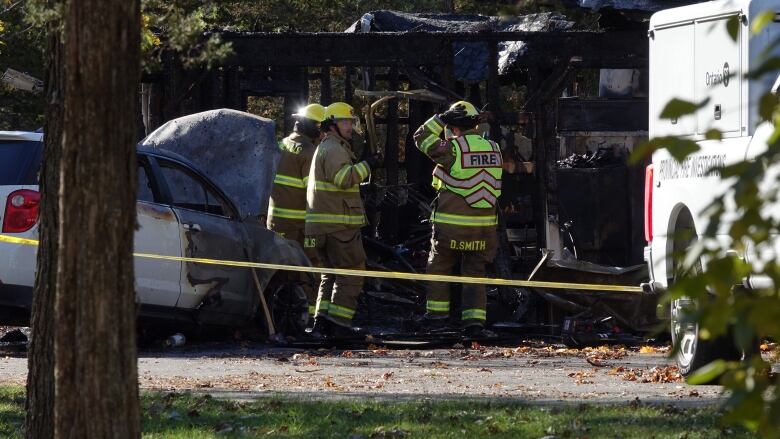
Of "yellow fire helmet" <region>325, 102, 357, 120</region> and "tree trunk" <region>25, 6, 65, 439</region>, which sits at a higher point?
"yellow fire helmet" <region>325, 102, 357, 120</region>

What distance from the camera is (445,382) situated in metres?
8.95

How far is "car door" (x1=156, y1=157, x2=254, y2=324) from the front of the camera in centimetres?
1113

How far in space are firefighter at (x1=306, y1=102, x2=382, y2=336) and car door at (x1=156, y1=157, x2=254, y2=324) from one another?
0.68 meters

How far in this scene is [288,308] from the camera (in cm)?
1238

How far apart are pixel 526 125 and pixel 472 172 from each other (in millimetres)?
3544

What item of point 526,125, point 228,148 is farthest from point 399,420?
point 526,125

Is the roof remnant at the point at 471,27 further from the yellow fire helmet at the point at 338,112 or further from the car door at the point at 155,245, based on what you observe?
the car door at the point at 155,245

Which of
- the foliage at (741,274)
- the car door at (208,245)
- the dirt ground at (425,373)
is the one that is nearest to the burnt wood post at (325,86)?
the car door at (208,245)

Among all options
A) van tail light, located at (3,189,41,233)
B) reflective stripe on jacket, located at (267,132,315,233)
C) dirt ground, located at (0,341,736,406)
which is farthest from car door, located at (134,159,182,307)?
reflective stripe on jacket, located at (267,132,315,233)

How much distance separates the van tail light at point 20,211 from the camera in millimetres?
9891

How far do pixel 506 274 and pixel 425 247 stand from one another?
2.27 metres

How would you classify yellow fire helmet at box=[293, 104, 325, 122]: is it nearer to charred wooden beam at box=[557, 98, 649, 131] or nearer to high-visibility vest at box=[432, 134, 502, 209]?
high-visibility vest at box=[432, 134, 502, 209]

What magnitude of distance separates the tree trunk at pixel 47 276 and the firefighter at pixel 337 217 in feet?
20.9

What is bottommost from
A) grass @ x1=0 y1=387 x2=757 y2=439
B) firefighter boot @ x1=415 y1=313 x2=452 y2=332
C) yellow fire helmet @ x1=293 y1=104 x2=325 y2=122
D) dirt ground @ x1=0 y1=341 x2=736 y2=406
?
dirt ground @ x1=0 y1=341 x2=736 y2=406
